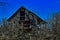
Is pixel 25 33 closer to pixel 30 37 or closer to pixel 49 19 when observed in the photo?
pixel 30 37

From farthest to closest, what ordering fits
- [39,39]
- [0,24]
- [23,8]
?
→ [23,8] → [0,24] → [39,39]

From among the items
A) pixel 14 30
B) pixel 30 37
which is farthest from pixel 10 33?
pixel 30 37

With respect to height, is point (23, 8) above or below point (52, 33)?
above

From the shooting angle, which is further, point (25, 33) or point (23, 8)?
point (23, 8)

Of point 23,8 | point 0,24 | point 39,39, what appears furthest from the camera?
point 23,8

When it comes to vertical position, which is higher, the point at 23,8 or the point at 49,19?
the point at 23,8

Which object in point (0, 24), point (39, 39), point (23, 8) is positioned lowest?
point (39, 39)

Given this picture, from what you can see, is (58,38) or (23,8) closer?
(58,38)

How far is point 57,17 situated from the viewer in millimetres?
11500

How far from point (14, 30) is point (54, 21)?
6.83ft

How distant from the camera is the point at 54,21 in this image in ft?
37.6

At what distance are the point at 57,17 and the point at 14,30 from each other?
2.29 metres

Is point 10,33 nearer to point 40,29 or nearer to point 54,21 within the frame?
point 40,29

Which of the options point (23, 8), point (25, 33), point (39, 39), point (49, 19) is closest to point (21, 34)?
point (25, 33)
